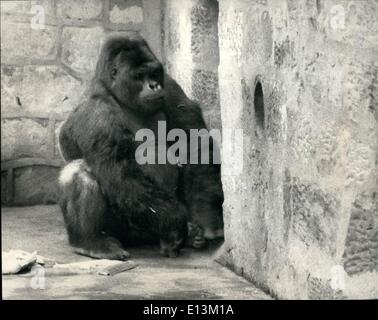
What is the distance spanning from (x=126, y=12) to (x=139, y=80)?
740 millimetres

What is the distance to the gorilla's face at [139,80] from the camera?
4289 millimetres

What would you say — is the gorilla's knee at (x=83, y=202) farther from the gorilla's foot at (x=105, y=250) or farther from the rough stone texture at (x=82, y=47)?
the rough stone texture at (x=82, y=47)

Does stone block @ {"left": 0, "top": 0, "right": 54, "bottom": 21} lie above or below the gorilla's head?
above

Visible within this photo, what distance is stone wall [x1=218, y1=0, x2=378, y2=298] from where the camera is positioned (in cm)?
267

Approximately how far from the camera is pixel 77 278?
3.66m

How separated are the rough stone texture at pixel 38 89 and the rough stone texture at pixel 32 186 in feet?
1.15

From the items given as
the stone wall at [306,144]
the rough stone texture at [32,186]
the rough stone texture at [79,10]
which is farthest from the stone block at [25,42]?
the stone wall at [306,144]

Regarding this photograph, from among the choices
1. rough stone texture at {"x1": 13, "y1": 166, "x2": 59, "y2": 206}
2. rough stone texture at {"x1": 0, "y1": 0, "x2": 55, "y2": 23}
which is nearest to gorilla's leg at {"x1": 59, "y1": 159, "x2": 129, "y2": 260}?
rough stone texture at {"x1": 13, "y1": 166, "x2": 59, "y2": 206}

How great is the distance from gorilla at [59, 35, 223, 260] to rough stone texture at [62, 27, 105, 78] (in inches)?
33.4

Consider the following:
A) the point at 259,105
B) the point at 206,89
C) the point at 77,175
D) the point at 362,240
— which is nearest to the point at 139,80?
the point at 206,89

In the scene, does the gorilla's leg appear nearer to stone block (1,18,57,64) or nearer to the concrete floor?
the concrete floor

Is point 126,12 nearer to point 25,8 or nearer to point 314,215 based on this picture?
point 25,8

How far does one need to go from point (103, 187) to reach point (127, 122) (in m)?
0.36
